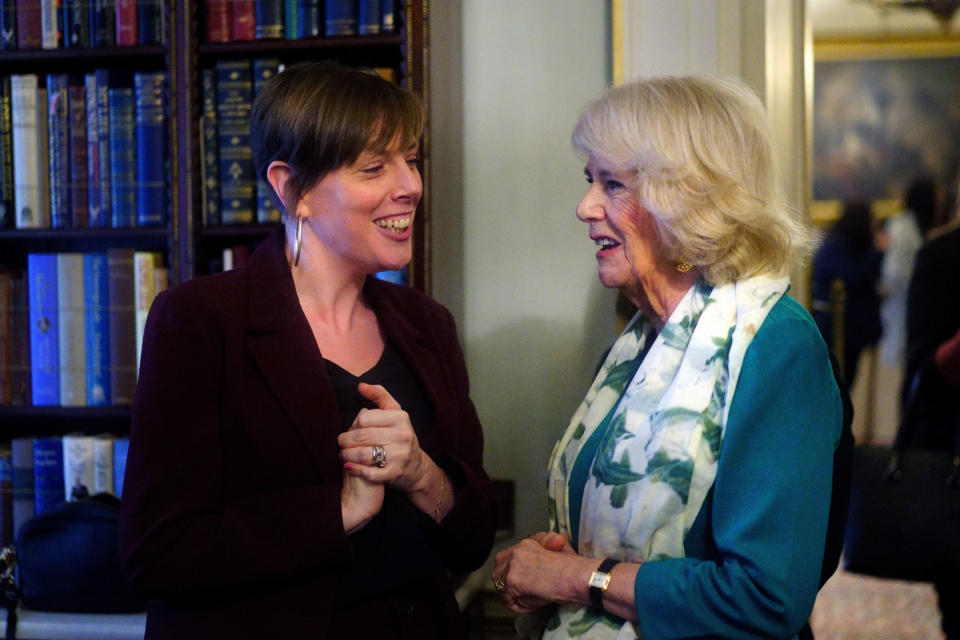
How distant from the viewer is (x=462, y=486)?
4.96 ft

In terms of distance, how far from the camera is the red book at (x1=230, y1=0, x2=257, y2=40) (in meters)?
2.20

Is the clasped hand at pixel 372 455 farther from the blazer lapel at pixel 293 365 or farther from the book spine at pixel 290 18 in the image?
the book spine at pixel 290 18

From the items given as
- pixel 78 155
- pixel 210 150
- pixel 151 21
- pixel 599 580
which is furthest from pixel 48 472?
pixel 599 580

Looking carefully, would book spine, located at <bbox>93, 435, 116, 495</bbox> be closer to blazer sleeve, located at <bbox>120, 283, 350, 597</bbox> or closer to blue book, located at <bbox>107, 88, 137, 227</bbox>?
blue book, located at <bbox>107, 88, 137, 227</bbox>

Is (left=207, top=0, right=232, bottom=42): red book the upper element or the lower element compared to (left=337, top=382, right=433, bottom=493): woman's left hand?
upper

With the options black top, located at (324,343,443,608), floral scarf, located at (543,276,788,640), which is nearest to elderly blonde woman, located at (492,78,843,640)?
floral scarf, located at (543,276,788,640)

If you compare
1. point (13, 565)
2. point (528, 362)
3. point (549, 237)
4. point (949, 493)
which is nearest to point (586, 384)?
point (528, 362)

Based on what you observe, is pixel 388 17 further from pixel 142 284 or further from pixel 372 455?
pixel 372 455

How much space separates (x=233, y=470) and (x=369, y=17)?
3.99 feet

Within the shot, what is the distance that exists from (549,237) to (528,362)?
327mm

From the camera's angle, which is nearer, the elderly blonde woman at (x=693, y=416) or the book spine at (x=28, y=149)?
the elderly blonde woman at (x=693, y=416)

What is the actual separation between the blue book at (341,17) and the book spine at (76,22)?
597mm

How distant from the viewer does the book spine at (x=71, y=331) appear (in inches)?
89.3

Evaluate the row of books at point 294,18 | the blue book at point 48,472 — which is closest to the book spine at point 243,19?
the row of books at point 294,18
